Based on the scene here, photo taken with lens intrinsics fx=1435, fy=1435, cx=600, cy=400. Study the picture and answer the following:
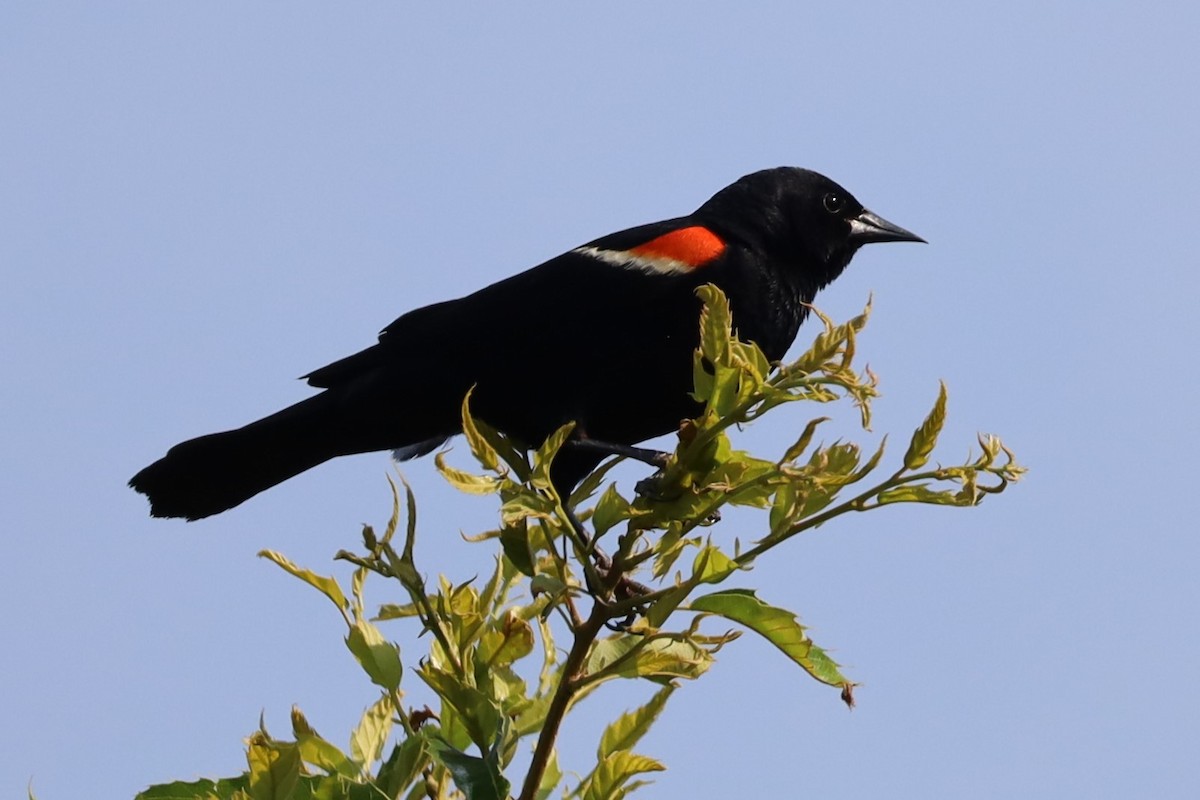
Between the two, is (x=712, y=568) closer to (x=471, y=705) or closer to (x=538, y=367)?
(x=471, y=705)

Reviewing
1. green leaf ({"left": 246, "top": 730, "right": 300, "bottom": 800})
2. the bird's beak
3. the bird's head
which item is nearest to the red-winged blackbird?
the bird's head

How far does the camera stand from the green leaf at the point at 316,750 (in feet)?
6.95

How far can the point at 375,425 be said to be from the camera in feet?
13.5

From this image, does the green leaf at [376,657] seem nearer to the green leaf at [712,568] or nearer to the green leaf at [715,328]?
the green leaf at [712,568]

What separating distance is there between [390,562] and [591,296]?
2.10m

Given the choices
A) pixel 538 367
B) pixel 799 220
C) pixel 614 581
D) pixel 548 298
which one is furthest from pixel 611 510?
pixel 799 220

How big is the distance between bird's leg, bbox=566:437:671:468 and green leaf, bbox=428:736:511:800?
118 centimetres

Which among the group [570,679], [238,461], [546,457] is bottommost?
[570,679]

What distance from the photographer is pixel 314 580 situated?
214 cm

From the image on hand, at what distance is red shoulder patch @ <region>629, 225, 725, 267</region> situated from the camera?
4.08m

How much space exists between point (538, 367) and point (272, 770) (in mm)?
2173

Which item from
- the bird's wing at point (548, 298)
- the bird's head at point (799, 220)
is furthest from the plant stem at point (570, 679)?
the bird's head at point (799, 220)

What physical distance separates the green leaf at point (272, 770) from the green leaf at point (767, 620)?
59cm

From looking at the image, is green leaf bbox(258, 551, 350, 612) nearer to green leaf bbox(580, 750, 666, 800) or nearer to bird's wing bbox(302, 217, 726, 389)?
green leaf bbox(580, 750, 666, 800)
